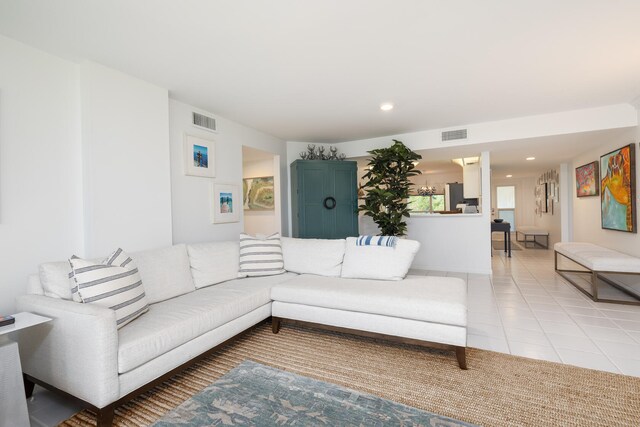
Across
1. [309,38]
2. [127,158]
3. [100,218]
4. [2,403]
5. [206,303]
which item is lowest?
[2,403]

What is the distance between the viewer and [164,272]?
101 inches

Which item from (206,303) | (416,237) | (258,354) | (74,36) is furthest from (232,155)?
(416,237)

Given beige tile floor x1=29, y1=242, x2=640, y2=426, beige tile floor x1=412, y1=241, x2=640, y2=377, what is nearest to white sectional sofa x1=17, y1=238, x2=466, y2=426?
beige tile floor x1=29, y1=242, x2=640, y2=426

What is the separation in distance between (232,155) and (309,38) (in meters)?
2.39

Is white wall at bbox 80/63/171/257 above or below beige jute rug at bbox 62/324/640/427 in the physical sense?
above

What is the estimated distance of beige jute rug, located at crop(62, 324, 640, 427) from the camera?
1690 mm

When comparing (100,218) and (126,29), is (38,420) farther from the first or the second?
(126,29)

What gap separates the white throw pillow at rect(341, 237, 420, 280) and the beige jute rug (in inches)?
25.4

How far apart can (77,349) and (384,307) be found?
1.96 m

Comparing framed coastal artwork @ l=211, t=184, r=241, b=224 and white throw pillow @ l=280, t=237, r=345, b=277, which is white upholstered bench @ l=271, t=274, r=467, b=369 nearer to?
white throw pillow @ l=280, t=237, r=345, b=277

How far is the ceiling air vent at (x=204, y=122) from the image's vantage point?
3.71 m

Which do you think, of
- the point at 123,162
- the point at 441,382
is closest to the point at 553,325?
the point at 441,382

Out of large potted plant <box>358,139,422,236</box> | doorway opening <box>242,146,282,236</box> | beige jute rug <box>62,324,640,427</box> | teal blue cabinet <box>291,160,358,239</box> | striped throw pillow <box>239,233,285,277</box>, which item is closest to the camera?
beige jute rug <box>62,324,640,427</box>

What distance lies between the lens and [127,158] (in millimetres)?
2818
